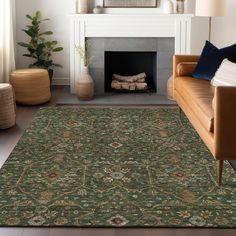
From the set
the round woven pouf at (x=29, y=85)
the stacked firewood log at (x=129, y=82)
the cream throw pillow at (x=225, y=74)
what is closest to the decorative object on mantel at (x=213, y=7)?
the cream throw pillow at (x=225, y=74)

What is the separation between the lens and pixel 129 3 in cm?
604

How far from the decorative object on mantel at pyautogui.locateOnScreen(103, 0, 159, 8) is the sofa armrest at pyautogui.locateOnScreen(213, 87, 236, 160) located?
131 inches

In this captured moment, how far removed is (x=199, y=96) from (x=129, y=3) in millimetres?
2576

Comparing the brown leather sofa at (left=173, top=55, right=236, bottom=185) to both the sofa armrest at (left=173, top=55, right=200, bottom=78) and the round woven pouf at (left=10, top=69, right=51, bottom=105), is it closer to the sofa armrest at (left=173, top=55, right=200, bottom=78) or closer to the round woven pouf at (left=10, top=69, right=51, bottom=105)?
the sofa armrest at (left=173, top=55, right=200, bottom=78)

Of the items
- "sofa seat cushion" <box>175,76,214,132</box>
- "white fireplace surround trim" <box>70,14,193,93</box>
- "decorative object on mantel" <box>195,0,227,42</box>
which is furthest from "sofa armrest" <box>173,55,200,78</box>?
"white fireplace surround trim" <box>70,14,193,93</box>

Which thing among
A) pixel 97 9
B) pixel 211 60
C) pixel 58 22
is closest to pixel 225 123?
pixel 211 60

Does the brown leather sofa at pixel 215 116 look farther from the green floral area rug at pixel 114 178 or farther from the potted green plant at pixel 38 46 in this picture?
the potted green plant at pixel 38 46

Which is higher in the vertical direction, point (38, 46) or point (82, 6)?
point (82, 6)

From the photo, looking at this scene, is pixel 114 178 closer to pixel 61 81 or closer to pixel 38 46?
pixel 38 46

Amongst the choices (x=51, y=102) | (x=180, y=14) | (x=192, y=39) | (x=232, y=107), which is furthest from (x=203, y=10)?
(x=232, y=107)

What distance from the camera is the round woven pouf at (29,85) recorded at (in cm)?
544

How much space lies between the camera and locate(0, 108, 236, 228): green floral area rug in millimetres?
2656

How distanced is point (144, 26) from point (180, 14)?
0.47 meters

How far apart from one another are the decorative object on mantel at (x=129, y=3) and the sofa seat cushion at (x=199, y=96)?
5.16ft
